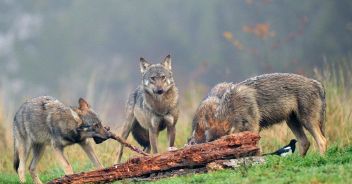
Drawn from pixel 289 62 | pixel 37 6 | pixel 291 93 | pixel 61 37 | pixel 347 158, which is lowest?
pixel 347 158

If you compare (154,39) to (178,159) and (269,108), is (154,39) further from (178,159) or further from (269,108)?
(178,159)

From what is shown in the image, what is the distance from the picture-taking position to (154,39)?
50812 mm

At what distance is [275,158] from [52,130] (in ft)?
13.9

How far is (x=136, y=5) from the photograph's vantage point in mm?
55875

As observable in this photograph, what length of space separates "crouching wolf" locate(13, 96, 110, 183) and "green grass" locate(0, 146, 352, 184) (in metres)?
2.74

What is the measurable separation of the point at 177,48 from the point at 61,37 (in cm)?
890

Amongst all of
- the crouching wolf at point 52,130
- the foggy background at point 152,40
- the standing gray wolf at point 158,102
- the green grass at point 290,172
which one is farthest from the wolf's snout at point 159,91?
the foggy background at point 152,40

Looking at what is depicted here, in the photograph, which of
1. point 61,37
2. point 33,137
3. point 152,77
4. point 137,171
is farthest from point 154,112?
point 61,37

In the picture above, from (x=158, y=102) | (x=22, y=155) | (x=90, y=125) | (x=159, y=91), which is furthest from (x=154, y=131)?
(x=22, y=155)

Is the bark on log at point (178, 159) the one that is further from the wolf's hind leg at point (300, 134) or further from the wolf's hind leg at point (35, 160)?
the wolf's hind leg at point (35, 160)

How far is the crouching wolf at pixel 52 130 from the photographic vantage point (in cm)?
1362

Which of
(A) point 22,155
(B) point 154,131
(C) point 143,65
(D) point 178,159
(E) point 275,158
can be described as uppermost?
(C) point 143,65

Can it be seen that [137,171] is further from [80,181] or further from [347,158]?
[347,158]

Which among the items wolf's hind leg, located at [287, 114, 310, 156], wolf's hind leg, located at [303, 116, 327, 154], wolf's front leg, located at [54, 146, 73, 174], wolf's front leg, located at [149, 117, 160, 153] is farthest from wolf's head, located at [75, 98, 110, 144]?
wolf's hind leg, located at [303, 116, 327, 154]
